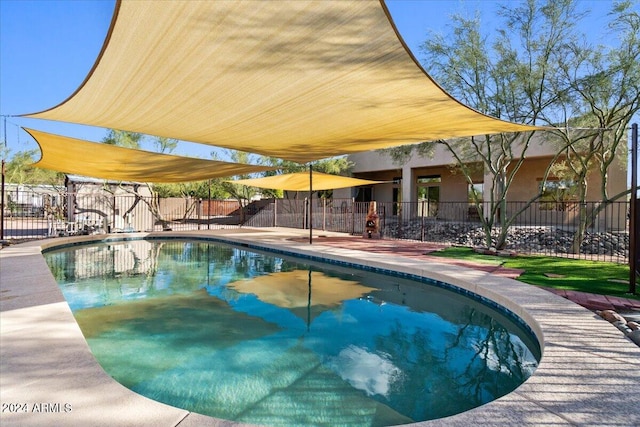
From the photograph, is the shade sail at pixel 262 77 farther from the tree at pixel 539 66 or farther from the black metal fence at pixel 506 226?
the black metal fence at pixel 506 226

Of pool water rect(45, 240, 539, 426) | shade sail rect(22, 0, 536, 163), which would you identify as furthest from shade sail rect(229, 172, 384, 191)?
shade sail rect(22, 0, 536, 163)

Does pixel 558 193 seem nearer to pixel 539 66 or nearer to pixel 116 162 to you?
pixel 539 66

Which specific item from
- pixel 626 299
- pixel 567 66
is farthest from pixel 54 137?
pixel 567 66

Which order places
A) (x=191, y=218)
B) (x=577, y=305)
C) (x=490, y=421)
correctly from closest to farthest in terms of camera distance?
(x=490, y=421), (x=577, y=305), (x=191, y=218)

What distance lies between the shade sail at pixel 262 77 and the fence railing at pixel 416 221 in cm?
628

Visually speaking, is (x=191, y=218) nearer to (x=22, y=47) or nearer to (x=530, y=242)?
(x=22, y=47)

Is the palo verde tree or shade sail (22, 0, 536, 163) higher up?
the palo verde tree

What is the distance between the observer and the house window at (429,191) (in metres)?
21.0

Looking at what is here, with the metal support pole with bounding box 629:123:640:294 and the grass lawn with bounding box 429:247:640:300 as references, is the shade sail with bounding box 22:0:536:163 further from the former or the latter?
the grass lawn with bounding box 429:247:640:300

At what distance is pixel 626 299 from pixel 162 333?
576cm

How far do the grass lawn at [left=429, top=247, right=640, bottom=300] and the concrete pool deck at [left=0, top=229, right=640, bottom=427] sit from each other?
3.79ft

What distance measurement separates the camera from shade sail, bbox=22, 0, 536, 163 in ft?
8.96

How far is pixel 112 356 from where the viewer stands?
3.87m

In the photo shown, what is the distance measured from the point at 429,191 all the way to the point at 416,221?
3496 millimetres
